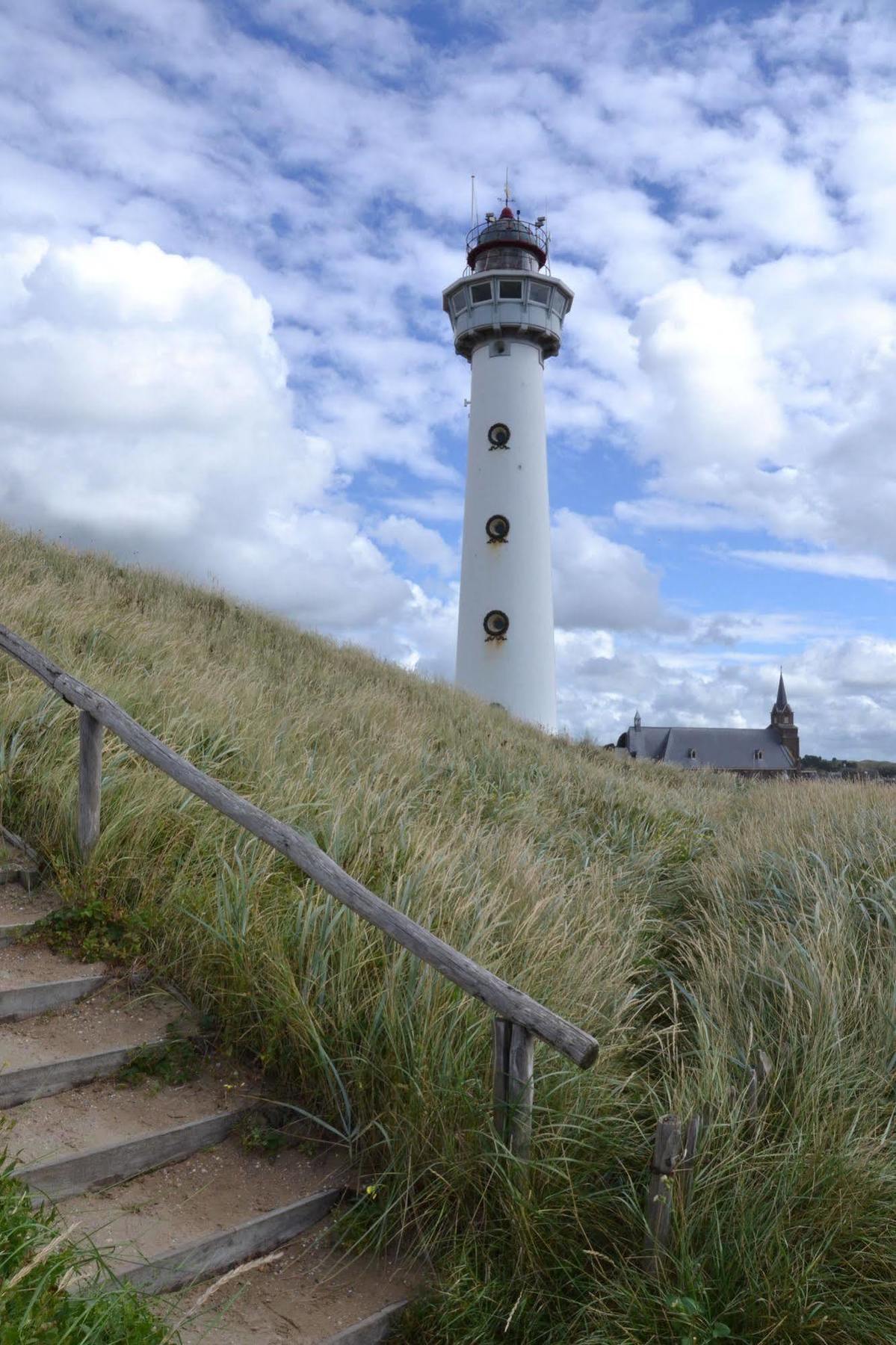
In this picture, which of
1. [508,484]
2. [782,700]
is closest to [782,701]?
[782,700]

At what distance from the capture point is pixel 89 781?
552 centimetres

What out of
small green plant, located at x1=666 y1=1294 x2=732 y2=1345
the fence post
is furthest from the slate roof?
small green plant, located at x1=666 y1=1294 x2=732 y2=1345

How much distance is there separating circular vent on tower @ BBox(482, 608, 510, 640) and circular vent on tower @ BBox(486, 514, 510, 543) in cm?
197

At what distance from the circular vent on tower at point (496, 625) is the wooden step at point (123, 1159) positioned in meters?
21.0

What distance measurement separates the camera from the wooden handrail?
3518 mm

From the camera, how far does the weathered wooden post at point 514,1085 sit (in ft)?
11.9

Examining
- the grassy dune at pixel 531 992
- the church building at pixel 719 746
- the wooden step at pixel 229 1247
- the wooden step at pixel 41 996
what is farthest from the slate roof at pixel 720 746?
the wooden step at pixel 229 1247

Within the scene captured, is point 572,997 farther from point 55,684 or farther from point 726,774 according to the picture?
point 726,774

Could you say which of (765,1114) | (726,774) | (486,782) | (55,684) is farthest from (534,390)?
(765,1114)

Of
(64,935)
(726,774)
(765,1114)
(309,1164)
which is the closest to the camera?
(765,1114)

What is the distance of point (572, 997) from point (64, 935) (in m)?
2.77

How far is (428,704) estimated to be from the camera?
1472 centimetres

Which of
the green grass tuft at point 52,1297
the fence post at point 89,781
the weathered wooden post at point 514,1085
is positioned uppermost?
the fence post at point 89,781

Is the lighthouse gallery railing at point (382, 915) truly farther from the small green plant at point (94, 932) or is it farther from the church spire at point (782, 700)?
the church spire at point (782, 700)
